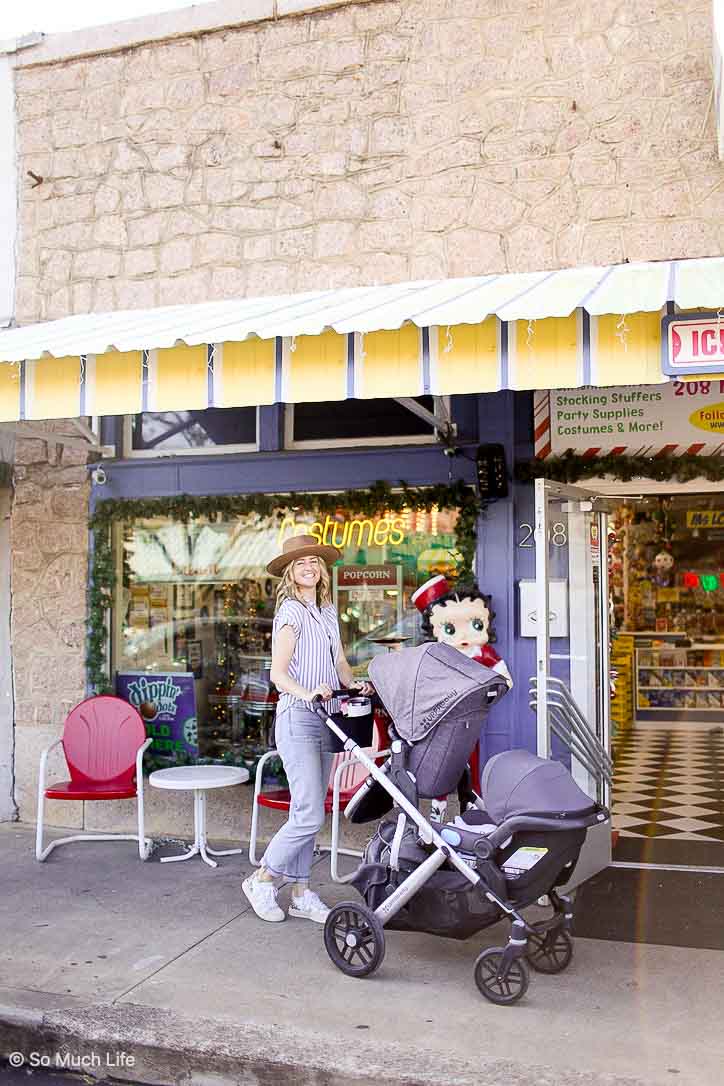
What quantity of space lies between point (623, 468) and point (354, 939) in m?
3.18

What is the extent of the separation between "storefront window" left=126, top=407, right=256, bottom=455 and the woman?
202 cm

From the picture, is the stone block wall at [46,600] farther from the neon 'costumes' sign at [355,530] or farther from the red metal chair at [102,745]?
the neon 'costumes' sign at [355,530]

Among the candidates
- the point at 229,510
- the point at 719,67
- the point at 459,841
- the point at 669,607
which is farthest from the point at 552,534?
the point at 669,607

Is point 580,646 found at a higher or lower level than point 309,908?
higher

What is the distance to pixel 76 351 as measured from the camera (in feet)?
16.6

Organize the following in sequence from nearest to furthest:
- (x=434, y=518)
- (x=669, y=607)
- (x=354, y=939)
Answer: (x=354, y=939)
(x=434, y=518)
(x=669, y=607)

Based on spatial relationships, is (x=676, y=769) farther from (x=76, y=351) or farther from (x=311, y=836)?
(x=76, y=351)

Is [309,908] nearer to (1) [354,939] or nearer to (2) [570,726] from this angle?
(1) [354,939]

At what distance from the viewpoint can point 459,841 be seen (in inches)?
168

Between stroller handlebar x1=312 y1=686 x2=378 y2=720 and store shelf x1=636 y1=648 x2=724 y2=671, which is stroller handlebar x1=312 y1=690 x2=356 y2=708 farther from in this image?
store shelf x1=636 y1=648 x2=724 y2=671

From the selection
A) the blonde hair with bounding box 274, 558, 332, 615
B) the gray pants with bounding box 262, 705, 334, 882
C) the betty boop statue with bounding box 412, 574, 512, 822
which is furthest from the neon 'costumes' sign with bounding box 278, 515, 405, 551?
the gray pants with bounding box 262, 705, 334, 882

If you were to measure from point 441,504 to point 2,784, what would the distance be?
3660 millimetres

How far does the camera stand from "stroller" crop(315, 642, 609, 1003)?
13.7 feet

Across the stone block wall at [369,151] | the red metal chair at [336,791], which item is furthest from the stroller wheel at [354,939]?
the stone block wall at [369,151]
